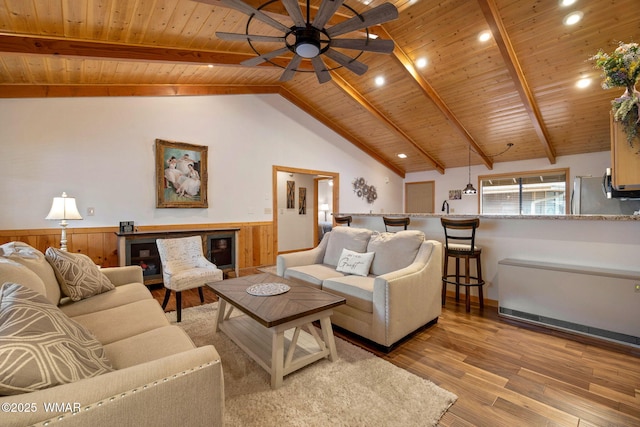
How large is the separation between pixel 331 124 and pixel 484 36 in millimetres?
3475

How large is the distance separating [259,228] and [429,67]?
13.3ft

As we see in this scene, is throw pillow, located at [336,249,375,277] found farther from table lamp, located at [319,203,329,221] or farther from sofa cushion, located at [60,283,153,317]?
table lamp, located at [319,203,329,221]

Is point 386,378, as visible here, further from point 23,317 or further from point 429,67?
point 429,67

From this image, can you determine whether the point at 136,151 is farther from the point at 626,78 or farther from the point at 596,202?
the point at 596,202

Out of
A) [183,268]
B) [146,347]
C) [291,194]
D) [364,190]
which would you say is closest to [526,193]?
[364,190]

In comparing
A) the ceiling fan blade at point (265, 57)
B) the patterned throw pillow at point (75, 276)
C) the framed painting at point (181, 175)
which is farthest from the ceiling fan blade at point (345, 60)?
the framed painting at point (181, 175)

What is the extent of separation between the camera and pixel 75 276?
6.95 feet

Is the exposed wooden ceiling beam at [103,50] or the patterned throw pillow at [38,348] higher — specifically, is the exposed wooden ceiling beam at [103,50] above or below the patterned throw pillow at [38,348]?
above

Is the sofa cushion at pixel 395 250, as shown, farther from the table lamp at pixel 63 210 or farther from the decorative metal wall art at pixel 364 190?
the decorative metal wall art at pixel 364 190

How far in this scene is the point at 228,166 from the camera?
515 cm

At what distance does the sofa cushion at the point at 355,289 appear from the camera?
2.39m

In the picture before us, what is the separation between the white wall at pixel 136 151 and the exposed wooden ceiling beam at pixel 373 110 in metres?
1.30

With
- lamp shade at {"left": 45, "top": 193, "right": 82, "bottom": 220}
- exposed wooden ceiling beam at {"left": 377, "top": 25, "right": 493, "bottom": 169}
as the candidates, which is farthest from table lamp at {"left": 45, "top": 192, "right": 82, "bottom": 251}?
exposed wooden ceiling beam at {"left": 377, "top": 25, "right": 493, "bottom": 169}

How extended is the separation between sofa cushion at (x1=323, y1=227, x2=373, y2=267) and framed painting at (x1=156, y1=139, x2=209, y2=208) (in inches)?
98.8
